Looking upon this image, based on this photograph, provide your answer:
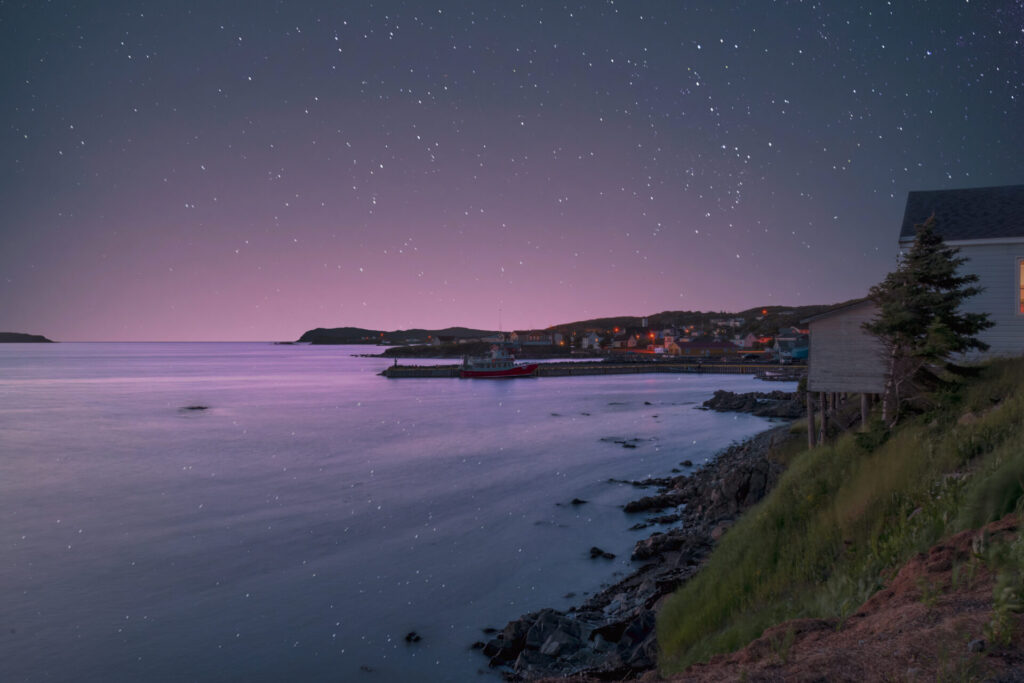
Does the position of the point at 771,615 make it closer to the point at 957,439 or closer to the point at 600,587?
the point at 957,439

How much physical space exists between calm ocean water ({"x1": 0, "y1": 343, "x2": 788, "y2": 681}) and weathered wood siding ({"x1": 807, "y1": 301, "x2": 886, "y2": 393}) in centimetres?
719

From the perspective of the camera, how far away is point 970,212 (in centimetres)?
1884

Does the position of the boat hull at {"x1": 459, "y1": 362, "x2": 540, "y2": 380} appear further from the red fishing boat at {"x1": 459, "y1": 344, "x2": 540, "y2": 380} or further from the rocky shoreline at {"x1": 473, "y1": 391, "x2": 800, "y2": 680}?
the rocky shoreline at {"x1": 473, "y1": 391, "x2": 800, "y2": 680}

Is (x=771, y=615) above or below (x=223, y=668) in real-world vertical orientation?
above

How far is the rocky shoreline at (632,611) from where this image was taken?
10.0 m

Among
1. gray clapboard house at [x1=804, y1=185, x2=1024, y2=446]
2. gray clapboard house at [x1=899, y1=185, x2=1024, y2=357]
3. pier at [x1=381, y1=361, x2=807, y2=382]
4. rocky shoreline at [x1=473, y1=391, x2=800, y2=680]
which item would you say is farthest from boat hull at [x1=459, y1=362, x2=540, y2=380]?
gray clapboard house at [x1=899, y1=185, x2=1024, y2=357]

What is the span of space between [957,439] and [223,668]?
44.9 feet

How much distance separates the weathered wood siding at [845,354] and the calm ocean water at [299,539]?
7.19 m

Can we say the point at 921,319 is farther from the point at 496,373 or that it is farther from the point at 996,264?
the point at 496,373

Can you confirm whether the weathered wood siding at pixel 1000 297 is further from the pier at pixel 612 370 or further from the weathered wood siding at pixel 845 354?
the pier at pixel 612 370

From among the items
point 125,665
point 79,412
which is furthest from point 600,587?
point 79,412

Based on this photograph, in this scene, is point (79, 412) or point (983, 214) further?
point (79, 412)

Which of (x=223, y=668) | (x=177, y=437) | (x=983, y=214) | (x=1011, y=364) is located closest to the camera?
(x=223, y=668)

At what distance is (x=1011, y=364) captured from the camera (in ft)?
47.1
